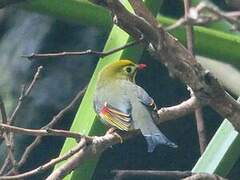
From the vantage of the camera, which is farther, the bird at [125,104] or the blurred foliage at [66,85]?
the blurred foliage at [66,85]

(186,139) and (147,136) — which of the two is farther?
(186,139)

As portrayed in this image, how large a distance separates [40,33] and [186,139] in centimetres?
47

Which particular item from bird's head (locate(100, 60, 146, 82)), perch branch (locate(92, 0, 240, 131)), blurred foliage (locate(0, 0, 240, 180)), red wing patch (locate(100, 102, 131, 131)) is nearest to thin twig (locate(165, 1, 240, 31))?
perch branch (locate(92, 0, 240, 131))

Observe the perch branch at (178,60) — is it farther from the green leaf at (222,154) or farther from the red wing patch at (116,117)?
the red wing patch at (116,117)

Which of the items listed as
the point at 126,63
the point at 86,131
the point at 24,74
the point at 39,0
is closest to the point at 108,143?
the point at 86,131

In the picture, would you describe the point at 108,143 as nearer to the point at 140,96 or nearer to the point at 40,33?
the point at 140,96

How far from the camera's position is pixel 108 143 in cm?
109

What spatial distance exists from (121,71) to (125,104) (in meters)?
0.14

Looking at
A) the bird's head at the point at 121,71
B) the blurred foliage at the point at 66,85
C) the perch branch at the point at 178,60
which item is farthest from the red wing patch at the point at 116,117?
the blurred foliage at the point at 66,85

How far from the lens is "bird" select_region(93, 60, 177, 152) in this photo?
1324 mm

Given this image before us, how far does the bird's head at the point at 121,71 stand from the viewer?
1544 mm

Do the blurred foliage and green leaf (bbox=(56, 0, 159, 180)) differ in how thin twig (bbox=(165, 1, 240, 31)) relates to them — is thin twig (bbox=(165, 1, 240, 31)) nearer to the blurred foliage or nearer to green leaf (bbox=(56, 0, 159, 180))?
green leaf (bbox=(56, 0, 159, 180))

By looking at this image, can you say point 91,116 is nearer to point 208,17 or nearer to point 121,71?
point 121,71

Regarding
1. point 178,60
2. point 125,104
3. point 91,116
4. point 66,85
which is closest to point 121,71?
point 125,104
